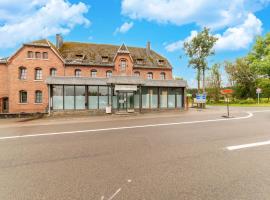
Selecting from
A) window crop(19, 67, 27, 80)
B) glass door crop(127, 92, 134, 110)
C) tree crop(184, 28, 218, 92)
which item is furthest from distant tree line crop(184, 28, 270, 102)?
window crop(19, 67, 27, 80)

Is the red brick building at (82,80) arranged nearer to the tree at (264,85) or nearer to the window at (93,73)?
the window at (93,73)

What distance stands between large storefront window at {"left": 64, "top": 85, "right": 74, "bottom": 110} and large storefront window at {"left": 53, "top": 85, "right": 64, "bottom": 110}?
48 centimetres

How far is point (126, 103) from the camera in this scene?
26.0 m

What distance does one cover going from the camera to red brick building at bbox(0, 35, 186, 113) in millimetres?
24812

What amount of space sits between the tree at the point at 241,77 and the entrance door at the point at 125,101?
4247cm

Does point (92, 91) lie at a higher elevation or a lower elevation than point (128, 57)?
lower

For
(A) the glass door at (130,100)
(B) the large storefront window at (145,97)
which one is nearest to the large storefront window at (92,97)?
(A) the glass door at (130,100)

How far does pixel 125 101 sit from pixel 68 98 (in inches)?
280

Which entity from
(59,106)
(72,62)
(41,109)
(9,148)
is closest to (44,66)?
(72,62)

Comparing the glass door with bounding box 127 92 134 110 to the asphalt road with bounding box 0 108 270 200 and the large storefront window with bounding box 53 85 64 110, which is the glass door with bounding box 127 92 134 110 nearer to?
the large storefront window with bounding box 53 85 64 110

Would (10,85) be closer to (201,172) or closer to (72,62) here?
(72,62)

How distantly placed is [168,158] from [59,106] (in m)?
21.0

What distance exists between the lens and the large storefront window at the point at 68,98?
80.0 ft

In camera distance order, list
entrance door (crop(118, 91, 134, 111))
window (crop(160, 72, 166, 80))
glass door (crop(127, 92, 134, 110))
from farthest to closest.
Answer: window (crop(160, 72, 166, 80))
glass door (crop(127, 92, 134, 110))
entrance door (crop(118, 91, 134, 111))
